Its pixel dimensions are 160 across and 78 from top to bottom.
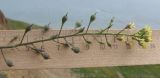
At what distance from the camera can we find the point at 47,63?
3.86 meters

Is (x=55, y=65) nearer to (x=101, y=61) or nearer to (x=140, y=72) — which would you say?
(x=101, y=61)

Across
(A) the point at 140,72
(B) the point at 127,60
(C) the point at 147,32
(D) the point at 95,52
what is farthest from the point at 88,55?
(A) the point at 140,72

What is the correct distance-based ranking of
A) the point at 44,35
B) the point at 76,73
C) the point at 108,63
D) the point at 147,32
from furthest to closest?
the point at 76,73 < the point at 108,63 < the point at 44,35 < the point at 147,32

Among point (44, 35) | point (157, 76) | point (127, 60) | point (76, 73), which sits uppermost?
point (44, 35)

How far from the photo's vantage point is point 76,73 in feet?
22.0

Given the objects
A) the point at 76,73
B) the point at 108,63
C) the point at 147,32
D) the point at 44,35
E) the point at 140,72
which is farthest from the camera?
the point at 140,72

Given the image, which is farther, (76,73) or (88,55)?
(76,73)

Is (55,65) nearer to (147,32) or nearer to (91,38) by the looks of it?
(91,38)

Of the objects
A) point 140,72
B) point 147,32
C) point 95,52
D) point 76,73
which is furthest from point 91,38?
point 140,72

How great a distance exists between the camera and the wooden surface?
3.75 meters

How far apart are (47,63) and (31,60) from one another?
0.38 feet

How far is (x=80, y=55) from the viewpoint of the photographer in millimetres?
3918

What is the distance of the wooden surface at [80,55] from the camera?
3.75 meters

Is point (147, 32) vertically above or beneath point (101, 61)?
above
